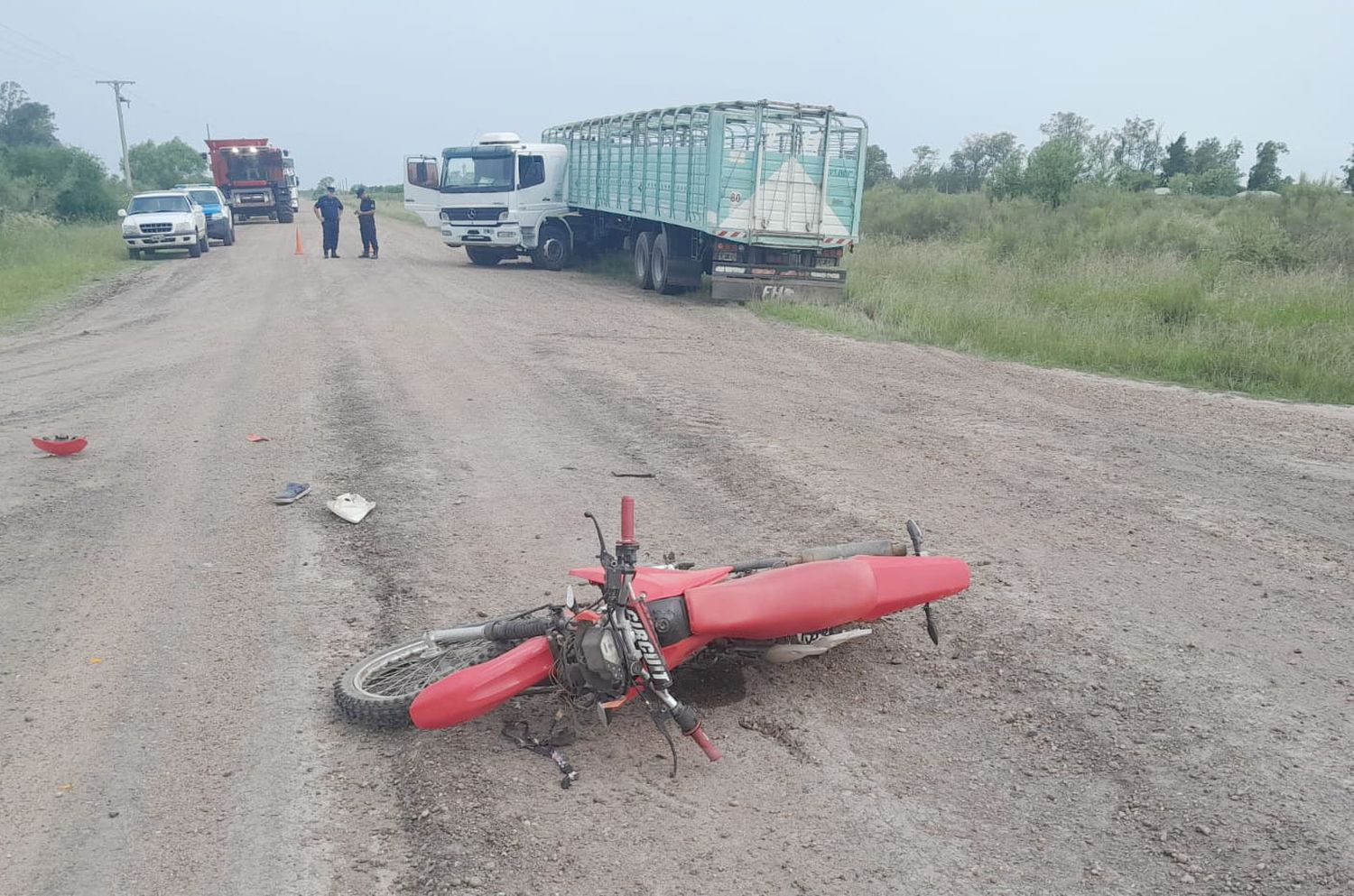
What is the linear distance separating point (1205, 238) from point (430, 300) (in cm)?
1385

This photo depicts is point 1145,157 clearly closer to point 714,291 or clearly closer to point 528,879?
point 714,291

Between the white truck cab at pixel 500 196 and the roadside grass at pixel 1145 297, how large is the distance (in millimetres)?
6915

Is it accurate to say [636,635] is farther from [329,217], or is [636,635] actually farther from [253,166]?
[253,166]

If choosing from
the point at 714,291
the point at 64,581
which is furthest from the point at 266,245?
the point at 64,581

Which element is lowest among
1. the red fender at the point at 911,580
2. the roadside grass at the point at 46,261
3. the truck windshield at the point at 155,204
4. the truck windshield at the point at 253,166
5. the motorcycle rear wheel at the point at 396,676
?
the roadside grass at the point at 46,261

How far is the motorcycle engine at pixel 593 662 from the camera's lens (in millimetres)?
3654

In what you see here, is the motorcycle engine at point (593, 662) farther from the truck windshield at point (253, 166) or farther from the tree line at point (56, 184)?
the truck windshield at point (253, 166)

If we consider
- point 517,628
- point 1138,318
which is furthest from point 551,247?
point 517,628

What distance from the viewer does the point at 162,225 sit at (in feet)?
82.5

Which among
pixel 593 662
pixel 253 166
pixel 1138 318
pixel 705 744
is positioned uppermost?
pixel 253 166

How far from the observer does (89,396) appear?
32.1 feet

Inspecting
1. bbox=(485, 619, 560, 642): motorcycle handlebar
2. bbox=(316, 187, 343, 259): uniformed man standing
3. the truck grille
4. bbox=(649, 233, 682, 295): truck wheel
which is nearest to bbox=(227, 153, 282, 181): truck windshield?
bbox=(316, 187, 343, 259): uniformed man standing

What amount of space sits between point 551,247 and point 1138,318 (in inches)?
553

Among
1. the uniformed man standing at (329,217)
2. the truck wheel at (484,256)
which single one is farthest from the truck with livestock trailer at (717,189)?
the uniformed man standing at (329,217)
